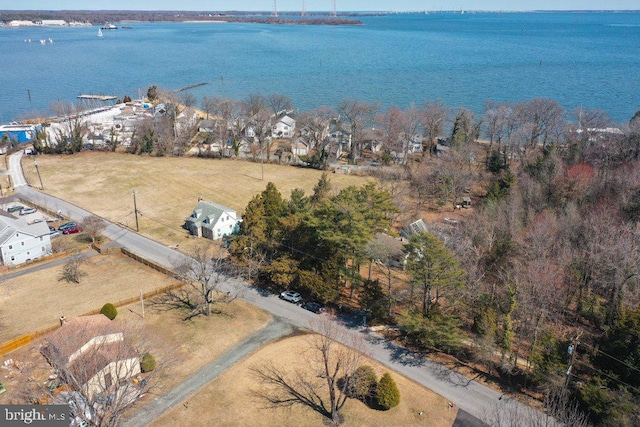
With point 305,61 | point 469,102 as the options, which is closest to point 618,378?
point 469,102

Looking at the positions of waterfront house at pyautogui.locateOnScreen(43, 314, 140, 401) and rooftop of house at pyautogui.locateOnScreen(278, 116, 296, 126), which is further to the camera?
rooftop of house at pyautogui.locateOnScreen(278, 116, 296, 126)

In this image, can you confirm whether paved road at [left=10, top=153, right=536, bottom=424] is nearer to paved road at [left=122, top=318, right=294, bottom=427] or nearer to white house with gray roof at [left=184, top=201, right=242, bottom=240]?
paved road at [left=122, top=318, right=294, bottom=427]

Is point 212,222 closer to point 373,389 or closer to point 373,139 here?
point 373,389

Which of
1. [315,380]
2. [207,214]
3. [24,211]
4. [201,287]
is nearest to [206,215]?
[207,214]

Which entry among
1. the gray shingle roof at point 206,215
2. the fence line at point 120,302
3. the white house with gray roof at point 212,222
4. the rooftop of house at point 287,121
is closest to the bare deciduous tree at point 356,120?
the rooftop of house at point 287,121

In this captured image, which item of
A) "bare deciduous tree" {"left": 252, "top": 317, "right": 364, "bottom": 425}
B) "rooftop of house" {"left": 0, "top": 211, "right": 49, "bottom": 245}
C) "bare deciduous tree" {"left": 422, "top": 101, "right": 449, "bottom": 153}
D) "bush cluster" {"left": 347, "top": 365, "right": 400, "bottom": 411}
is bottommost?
"bare deciduous tree" {"left": 252, "top": 317, "right": 364, "bottom": 425}

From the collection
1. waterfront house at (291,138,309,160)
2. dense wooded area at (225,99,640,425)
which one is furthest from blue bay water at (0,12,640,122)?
dense wooded area at (225,99,640,425)
